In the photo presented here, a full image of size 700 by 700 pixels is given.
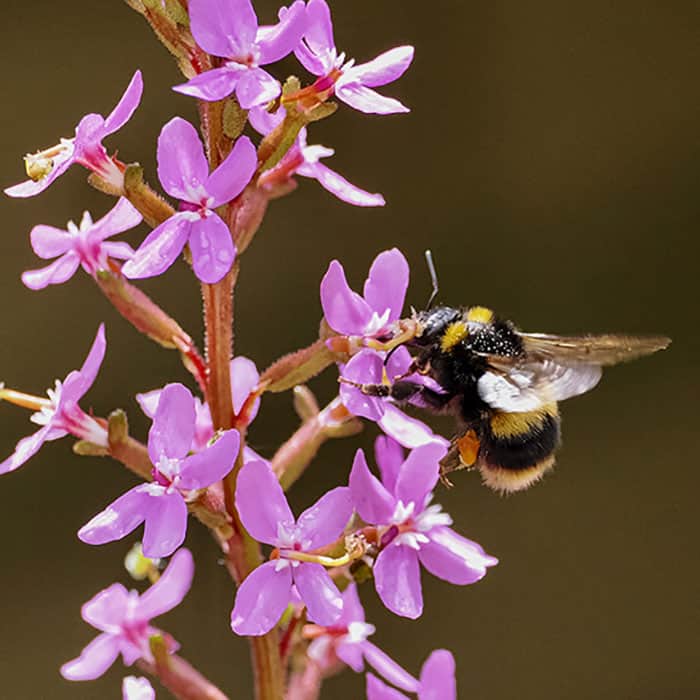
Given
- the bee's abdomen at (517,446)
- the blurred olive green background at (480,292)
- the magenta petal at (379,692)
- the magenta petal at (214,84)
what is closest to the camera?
the magenta petal at (214,84)

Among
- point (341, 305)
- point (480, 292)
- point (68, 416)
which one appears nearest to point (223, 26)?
point (341, 305)

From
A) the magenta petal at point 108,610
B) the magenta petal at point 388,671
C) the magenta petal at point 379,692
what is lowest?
the magenta petal at point 388,671

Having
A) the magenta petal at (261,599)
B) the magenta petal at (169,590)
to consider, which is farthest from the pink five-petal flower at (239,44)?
the magenta petal at (169,590)

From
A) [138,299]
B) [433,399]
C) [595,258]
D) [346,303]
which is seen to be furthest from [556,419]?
[595,258]

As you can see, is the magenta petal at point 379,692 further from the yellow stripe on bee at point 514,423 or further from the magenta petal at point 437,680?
the yellow stripe on bee at point 514,423

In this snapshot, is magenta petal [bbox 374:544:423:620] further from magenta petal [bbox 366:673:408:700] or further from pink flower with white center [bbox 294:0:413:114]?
pink flower with white center [bbox 294:0:413:114]

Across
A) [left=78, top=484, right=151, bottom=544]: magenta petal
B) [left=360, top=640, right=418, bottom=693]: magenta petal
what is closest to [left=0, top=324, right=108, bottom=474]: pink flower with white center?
[left=78, top=484, right=151, bottom=544]: magenta petal
